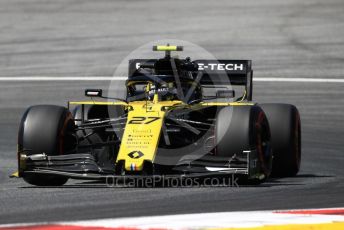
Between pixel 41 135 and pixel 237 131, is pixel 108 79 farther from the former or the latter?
pixel 237 131

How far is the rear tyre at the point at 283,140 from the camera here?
48.6ft

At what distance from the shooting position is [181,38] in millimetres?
29984

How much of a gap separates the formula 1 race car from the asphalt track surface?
0.85 ft

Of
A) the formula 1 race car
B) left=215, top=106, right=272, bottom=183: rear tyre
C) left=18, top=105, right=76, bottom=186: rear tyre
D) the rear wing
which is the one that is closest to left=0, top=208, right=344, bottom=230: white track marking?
the formula 1 race car

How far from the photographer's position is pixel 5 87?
24438mm

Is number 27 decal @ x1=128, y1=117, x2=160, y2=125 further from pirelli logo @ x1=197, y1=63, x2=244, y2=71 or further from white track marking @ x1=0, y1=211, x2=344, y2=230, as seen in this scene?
white track marking @ x1=0, y1=211, x2=344, y2=230

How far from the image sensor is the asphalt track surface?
39.4ft

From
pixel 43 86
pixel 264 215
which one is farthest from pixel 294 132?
pixel 43 86

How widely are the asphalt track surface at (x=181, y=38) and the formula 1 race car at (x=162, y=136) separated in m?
0.26

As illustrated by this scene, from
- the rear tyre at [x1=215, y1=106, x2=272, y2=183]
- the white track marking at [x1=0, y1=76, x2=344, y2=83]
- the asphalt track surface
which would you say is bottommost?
the white track marking at [x1=0, y1=76, x2=344, y2=83]

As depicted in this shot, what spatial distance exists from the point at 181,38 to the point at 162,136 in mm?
16449

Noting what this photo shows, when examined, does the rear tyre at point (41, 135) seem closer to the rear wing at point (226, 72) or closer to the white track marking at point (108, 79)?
the rear wing at point (226, 72)

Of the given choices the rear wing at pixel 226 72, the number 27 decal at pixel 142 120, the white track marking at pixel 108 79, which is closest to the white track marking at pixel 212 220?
the number 27 decal at pixel 142 120

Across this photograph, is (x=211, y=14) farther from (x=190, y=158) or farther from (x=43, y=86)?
(x=190, y=158)
